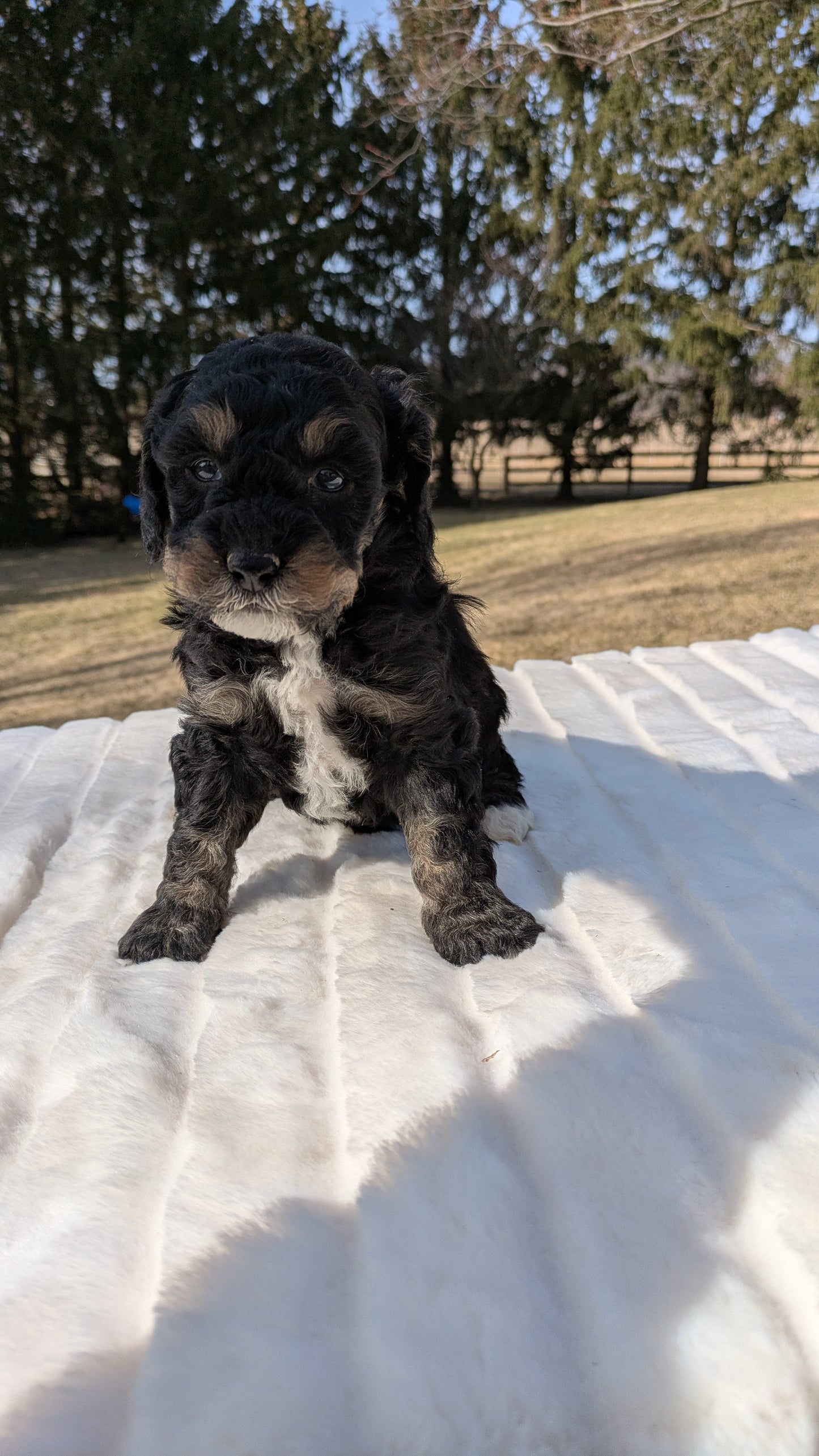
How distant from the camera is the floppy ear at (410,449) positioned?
96.9 inches

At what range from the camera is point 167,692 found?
690 cm

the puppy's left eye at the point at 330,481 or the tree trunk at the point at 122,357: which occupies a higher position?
the tree trunk at the point at 122,357

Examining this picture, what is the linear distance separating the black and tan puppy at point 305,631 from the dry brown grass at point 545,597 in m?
2.41

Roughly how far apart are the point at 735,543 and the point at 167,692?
300 inches

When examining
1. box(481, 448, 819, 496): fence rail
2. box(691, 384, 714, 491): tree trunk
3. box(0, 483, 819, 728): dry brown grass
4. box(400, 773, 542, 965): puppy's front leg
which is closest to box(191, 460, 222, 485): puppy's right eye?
box(400, 773, 542, 965): puppy's front leg

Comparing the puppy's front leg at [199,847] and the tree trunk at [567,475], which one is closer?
the puppy's front leg at [199,847]

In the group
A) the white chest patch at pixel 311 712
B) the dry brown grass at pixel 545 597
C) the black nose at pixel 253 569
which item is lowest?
the dry brown grass at pixel 545 597

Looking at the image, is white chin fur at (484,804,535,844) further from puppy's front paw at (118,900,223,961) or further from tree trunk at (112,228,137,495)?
tree trunk at (112,228,137,495)

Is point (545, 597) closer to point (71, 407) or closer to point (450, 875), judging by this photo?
point (450, 875)

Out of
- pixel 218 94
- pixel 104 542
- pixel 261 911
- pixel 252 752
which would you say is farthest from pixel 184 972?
pixel 218 94

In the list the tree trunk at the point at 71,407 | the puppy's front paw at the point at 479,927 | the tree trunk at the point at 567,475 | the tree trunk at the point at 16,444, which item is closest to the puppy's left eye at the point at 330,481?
the puppy's front paw at the point at 479,927

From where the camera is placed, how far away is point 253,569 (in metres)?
1.95

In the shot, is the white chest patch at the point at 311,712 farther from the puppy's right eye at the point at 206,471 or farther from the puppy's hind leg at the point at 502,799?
the puppy's hind leg at the point at 502,799

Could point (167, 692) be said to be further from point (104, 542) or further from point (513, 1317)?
point (104, 542)
